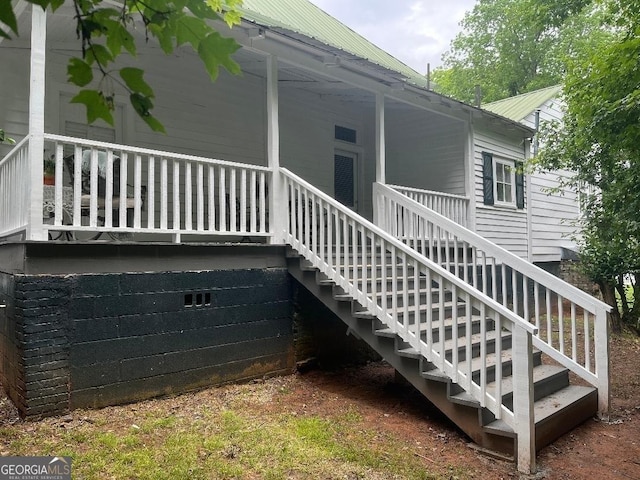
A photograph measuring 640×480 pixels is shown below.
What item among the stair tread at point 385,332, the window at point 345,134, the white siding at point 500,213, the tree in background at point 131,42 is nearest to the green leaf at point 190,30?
the tree in background at point 131,42

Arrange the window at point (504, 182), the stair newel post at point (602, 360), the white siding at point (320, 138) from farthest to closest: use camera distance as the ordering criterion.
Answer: the window at point (504, 182), the white siding at point (320, 138), the stair newel post at point (602, 360)

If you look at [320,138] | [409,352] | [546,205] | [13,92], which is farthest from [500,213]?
[13,92]

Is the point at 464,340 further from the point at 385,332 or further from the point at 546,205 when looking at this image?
the point at 546,205

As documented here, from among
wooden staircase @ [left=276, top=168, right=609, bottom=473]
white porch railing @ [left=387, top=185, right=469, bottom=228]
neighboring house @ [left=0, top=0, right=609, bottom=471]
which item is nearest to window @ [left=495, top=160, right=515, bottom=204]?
white porch railing @ [left=387, top=185, right=469, bottom=228]

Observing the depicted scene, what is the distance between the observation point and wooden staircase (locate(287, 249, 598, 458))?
408 centimetres

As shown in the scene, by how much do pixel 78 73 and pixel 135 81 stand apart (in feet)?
0.50

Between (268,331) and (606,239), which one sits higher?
(606,239)

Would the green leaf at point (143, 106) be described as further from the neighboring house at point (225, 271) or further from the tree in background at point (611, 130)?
the tree in background at point (611, 130)

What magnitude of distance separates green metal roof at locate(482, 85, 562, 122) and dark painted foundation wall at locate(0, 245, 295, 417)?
32.7 feet

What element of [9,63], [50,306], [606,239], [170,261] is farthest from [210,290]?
[606,239]

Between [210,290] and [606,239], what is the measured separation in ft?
17.7

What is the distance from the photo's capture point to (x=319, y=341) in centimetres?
607

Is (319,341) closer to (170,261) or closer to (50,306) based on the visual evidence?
(170,261)

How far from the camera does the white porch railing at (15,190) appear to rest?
13.9 feet
